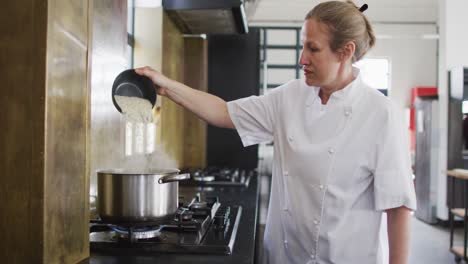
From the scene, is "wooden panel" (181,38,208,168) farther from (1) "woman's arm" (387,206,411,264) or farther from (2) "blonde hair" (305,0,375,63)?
(1) "woman's arm" (387,206,411,264)

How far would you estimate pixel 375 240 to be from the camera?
57.3 inches

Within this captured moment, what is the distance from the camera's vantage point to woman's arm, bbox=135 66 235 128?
5.19 feet

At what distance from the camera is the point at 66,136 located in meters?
1.04

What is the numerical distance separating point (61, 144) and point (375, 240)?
977mm

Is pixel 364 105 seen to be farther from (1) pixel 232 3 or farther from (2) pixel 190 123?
(2) pixel 190 123

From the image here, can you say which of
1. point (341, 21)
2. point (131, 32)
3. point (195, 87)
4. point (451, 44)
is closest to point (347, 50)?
point (341, 21)

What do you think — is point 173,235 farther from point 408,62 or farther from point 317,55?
point 408,62

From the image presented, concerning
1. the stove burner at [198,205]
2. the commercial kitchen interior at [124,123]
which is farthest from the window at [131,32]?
the stove burner at [198,205]

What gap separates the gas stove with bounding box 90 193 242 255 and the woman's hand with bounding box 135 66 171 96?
1.43 ft

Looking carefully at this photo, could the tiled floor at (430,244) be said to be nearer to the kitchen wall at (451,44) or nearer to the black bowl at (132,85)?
the kitchen wall at (451,44)

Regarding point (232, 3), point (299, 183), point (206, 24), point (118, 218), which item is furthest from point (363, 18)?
point (206, 24)

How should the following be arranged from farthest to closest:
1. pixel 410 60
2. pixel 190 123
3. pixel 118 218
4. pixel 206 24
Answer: pixel 410 60 → pixel 190 123 → pixel 206 24 → pixel 118 218

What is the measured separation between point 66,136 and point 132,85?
1.83 feet

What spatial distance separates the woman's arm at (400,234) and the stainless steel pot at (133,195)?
66 centimetres
